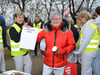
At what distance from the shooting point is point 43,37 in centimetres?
268

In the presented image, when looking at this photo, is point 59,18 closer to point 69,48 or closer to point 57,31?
point 57,31

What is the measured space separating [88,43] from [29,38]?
126 centimetres

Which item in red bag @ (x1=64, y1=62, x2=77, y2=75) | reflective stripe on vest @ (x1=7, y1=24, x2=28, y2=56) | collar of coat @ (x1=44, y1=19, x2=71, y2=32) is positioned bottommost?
red bag @ (x1=64, y1=62, x2=77, y2=75)

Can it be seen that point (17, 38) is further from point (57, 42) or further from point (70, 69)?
point (70, 69)

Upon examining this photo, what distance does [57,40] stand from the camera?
250cm

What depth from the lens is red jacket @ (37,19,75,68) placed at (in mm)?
2500

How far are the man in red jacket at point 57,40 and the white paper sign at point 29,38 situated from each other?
23 cm

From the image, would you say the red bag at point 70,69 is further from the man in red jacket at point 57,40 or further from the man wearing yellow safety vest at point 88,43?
the man in red jacket at point 57,40

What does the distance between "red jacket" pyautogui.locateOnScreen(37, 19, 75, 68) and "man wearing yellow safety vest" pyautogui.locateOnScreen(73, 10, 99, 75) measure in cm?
40

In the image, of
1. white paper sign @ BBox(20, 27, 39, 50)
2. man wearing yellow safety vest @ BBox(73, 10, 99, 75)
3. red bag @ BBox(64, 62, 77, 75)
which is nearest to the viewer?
white paper sign @ BBox(20, 27, 39, 50)

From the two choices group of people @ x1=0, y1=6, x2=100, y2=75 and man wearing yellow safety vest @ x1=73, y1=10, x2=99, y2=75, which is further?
man wearing yellow safety vest @ x1=73, y1=10, x2=99, y2=75

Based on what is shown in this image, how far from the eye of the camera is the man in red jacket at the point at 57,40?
2.49 metres

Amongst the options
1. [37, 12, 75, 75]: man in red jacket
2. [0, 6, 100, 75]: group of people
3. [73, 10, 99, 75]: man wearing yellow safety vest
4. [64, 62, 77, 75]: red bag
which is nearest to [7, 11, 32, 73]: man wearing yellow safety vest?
[0, 6, 100, 75]: group of people

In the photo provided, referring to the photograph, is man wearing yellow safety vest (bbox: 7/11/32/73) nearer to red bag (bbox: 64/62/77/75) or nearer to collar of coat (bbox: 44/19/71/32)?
collar of coat (bbox: 44/19/71/32)
